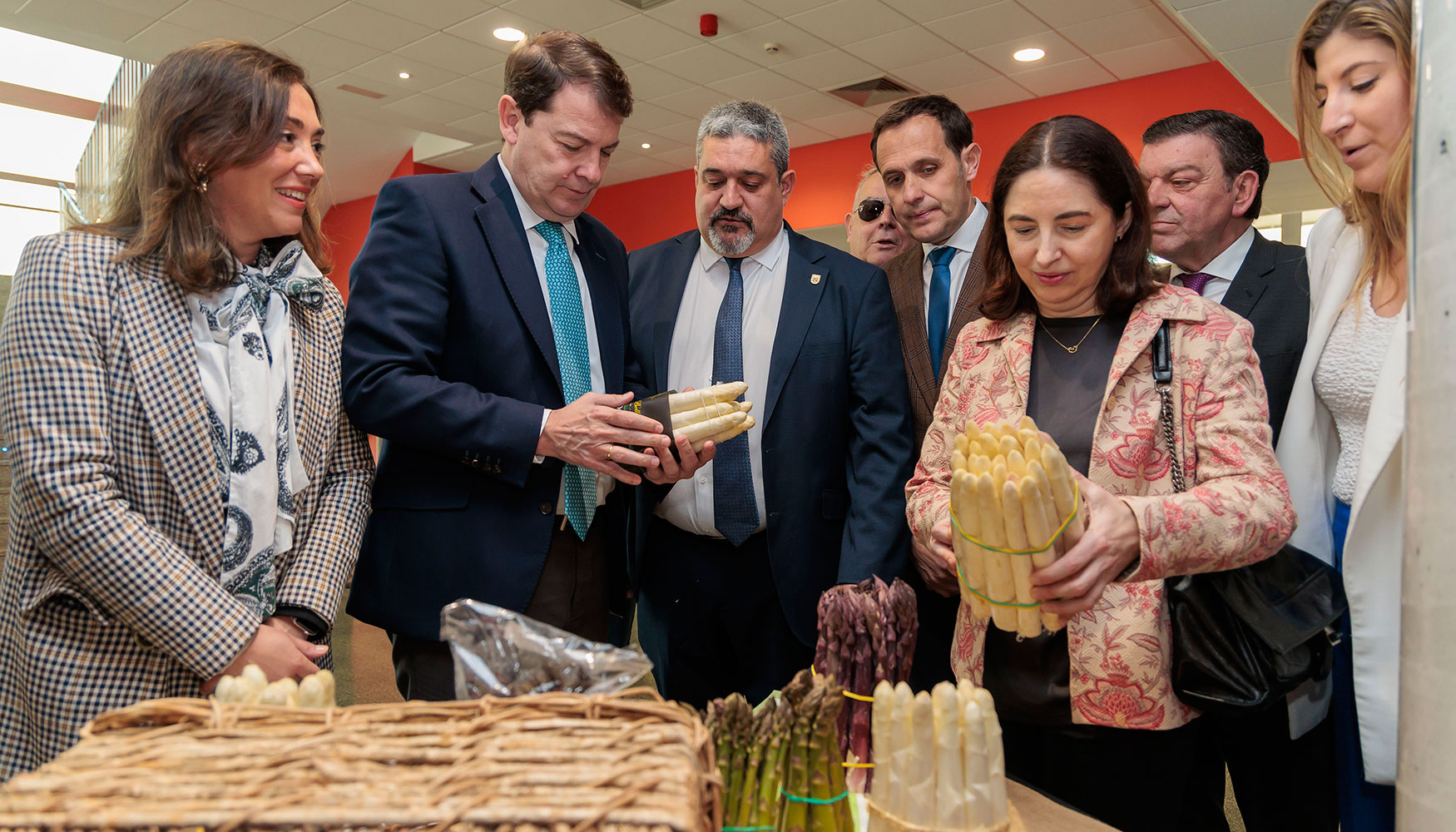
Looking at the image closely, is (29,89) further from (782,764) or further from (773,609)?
(782,764)

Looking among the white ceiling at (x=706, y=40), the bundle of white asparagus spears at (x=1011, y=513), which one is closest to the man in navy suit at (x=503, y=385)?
the bundle of white asparagus spears at (x=1011, y=513)

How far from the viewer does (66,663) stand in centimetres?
151

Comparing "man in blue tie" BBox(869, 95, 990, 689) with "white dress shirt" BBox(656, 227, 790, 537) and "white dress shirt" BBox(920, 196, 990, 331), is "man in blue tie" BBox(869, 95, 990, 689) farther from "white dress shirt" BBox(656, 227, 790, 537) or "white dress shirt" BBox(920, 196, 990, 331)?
"white dress shirt" BBox(656, 227, 790, 537)

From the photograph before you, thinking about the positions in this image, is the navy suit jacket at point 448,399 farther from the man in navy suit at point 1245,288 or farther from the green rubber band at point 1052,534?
the man in navy suit at point 1245,288

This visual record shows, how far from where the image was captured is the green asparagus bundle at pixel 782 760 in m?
1.10

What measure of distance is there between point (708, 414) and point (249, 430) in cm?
84

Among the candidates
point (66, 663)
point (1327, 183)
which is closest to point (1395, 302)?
point (1327, 183)

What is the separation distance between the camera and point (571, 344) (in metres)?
2.06

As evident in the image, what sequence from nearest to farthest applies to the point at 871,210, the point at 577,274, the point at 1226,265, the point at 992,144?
1. the point at 577,274
2. the point at 1226,265
3. the point at 871,210
4. the point at 992,144

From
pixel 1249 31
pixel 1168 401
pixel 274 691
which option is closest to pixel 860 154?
pixel 1249 31

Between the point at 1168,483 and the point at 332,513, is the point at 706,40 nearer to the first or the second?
the point at 332,513

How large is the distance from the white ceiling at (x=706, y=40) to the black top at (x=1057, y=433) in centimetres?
440

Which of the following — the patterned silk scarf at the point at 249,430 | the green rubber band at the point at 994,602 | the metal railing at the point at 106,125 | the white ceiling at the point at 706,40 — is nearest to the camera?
the green rubber band at the point at 994,602

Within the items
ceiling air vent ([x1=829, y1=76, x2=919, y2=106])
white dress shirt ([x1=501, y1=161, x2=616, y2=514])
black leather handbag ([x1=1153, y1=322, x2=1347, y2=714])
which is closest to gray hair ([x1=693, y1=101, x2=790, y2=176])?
white dress shirt ([x1=501, y1=161, x2=616, y2=514])
